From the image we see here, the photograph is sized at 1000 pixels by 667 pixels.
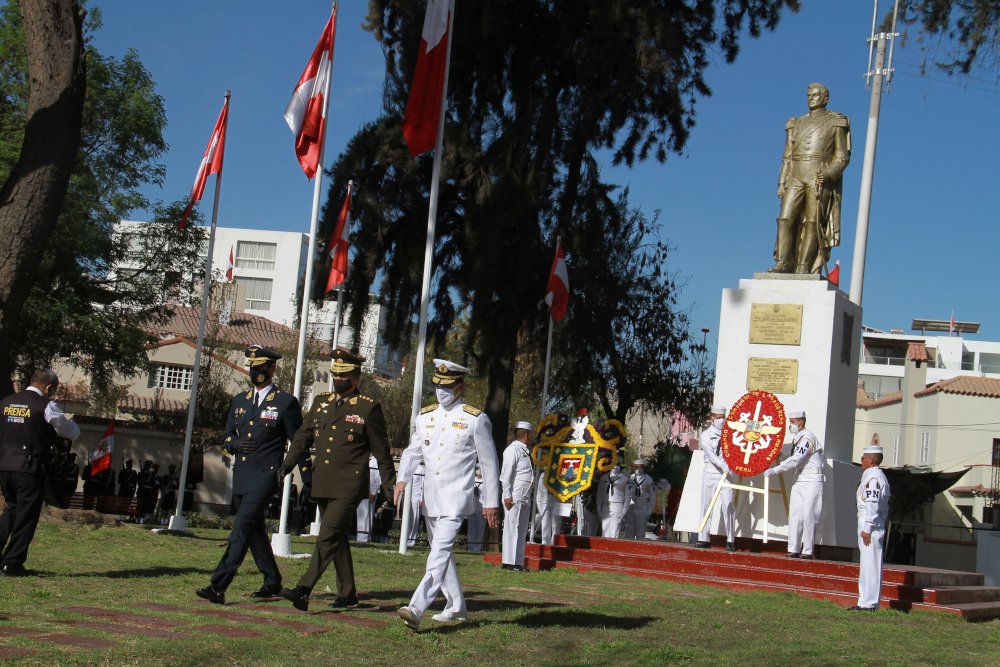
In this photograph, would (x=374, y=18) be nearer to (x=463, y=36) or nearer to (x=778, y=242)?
(x=463, y=36)

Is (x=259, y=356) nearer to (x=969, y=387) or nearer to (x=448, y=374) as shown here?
(x=448, y=374)

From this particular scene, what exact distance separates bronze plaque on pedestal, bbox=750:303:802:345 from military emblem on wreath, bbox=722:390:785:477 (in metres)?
1.04

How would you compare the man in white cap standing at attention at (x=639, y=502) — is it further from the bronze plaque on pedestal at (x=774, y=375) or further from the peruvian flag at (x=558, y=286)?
the bronze plaque on pedestal at (x=774, y=375)

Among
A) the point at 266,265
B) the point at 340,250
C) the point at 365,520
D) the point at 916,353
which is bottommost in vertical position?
the point at 365,520

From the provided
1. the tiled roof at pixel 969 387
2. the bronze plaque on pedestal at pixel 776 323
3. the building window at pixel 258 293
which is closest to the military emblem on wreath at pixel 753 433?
the bronze plaque on pedestal at pixel 776 323

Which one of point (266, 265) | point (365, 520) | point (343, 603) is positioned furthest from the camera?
point (266, 265)

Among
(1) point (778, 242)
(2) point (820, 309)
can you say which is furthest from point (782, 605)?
(1) point (778, 242)

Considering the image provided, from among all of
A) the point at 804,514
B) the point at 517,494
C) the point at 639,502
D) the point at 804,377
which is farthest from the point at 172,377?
the point at 804,514

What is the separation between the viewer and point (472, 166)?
78.9 ft

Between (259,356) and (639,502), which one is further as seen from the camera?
(639,502)

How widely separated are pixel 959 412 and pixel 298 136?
150ft

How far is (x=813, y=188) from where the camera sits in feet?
54.1

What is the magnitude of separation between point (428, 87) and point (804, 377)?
6616 mm

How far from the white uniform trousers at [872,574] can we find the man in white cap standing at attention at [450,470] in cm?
535
